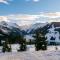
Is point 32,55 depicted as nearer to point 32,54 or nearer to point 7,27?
point 32,54

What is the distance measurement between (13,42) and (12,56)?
0.35 meters

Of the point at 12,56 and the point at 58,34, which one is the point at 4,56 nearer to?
the point at 12,56

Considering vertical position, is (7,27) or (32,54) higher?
(7,27)

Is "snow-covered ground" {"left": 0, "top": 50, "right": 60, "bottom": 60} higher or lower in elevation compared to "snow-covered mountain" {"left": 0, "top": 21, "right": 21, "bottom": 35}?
lower

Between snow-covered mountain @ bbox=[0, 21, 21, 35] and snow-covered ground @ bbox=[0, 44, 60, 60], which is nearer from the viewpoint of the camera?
snow-covered ground @ bbox=[0, 44, 60, 60]

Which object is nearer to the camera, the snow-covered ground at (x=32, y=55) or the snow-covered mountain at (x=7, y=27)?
the snow-covered ground at (x=32, y=55)

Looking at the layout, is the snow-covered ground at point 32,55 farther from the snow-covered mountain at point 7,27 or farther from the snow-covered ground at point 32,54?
the snow-covered mountain at point 7,27

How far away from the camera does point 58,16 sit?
4.66m

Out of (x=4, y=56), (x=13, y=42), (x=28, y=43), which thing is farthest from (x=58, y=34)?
(x=4, y=56)

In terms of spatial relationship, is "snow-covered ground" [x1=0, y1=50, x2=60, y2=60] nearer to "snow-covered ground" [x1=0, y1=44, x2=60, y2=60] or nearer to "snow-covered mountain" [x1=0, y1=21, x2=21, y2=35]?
"snow-covered ground" [x1=0, y1=44, x2=60, y2=60]

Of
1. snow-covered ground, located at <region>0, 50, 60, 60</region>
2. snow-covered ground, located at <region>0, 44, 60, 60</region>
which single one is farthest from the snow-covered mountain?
snow-covered ground, located at <region>0, 50, 60, 60</region>

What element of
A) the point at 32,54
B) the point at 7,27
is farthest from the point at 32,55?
the point at 7,27

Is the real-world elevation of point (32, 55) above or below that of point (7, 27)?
below

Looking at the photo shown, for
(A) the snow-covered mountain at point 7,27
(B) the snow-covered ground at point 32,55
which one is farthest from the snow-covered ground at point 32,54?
(A) the snow-covered mountain at point 7,27
